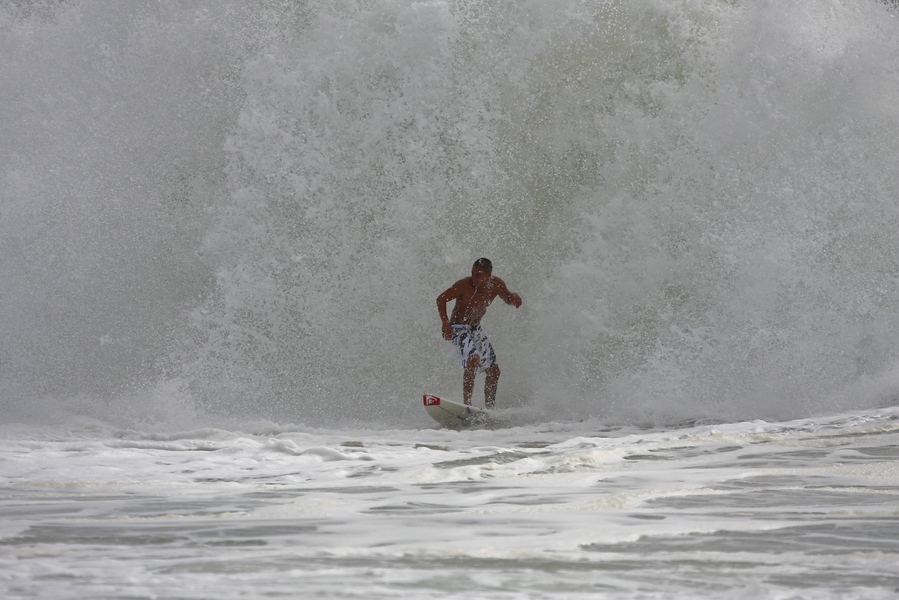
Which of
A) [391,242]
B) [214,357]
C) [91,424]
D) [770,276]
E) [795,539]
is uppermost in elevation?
[391,242]

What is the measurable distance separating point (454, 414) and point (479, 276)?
3.84 ft

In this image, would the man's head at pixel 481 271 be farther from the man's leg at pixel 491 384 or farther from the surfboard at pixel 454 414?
the surfboard at pixel 454 414

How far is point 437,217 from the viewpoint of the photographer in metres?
10.7

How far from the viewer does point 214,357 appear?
9.88 meters

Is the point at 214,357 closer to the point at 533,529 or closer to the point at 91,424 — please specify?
the point at 91,424

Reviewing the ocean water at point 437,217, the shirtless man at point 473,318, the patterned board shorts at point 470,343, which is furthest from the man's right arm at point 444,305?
the ocean water at point 437,217

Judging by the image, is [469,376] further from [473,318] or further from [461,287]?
[461,287]

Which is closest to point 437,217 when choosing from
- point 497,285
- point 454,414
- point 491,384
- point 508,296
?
point 497,285

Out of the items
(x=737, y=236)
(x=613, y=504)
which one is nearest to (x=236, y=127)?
(x=737, y=236)

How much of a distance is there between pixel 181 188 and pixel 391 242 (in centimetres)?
Answer: 247

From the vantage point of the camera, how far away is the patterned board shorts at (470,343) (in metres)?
8.65

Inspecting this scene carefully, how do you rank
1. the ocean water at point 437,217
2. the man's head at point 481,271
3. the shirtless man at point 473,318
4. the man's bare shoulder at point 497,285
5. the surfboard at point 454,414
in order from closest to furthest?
the surfboard at point 454,414
the man's head at point 481,271
the shirtless man at point 473,318
the man's bare shoulder at point 497,285
the ocean water at point 437,217

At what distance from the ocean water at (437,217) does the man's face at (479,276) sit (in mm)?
1195

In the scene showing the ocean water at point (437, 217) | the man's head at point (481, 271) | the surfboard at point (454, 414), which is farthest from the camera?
the ocean water at point (437, 217)
